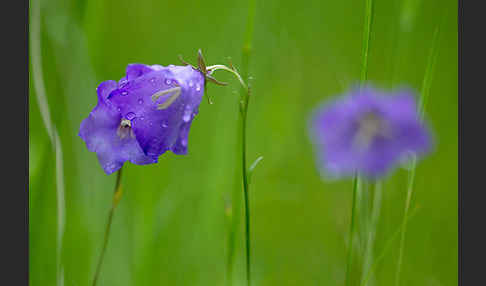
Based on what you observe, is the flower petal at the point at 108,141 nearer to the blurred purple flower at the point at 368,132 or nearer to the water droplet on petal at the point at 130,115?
the water droplet on petal at the point at 130,115

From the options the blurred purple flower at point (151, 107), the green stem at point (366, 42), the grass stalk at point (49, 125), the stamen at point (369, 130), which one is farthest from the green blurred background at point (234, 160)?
the stamen at point (369, 130)

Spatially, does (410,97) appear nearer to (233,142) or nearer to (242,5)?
(233,142)

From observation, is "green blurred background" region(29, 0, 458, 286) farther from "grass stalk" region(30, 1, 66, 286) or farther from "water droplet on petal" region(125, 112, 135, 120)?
"water droplet on petal" region(125, 112, 135, 120)

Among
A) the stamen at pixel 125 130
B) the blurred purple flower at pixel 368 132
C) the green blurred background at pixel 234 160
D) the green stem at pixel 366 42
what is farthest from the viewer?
the green blurred background at pixel 234 160

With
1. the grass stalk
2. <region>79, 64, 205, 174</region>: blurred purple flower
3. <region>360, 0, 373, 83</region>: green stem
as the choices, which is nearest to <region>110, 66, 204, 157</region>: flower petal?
<region>79, 64, 205, 174</region>: blurred purple flower

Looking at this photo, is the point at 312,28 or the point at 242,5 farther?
the point at 312,28

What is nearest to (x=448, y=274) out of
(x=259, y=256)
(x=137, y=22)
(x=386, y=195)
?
(x=386, y=195)
